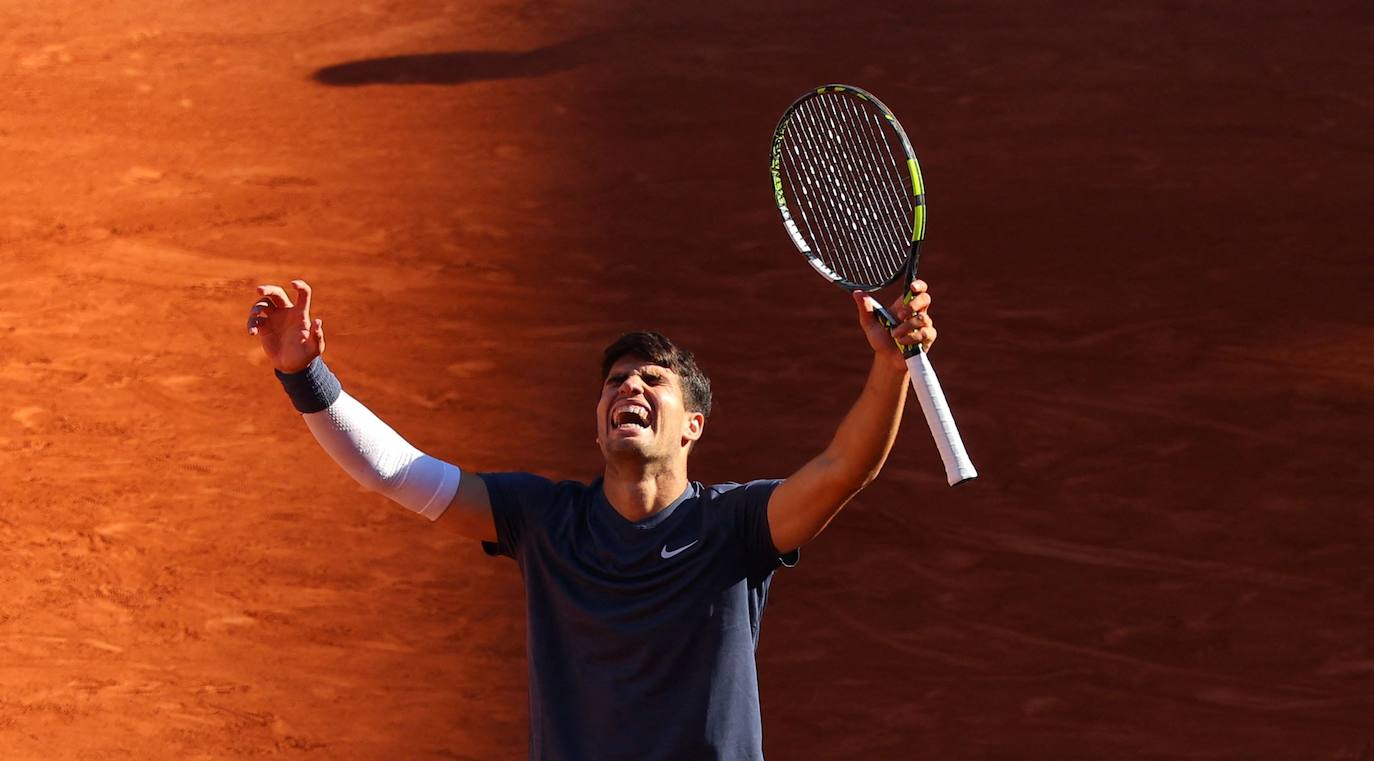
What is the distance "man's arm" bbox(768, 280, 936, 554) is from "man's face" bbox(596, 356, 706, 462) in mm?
289

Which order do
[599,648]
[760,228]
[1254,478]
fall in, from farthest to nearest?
[760,228] → [1254,478] → [599,648]

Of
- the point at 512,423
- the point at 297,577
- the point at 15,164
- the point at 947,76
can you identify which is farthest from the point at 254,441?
the point at 947,76

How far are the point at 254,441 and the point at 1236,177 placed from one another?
3.33 m

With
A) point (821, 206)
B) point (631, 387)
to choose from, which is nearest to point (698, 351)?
point (821, 206)

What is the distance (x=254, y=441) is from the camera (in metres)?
5.14

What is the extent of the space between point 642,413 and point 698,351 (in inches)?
92.8

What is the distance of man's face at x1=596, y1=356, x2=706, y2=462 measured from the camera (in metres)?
2.76

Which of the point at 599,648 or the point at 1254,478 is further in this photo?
the point at 1254,478

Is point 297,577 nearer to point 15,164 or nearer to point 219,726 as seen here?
point 219,726

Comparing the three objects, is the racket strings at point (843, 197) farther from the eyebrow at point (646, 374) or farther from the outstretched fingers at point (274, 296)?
the outstretched fingers at point (274, 296)

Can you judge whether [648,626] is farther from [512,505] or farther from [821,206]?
[821,206]

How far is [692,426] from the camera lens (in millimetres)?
2963

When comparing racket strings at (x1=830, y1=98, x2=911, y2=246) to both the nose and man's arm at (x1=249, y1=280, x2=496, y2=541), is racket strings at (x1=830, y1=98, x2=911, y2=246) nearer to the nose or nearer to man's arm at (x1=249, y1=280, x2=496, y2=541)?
the nose

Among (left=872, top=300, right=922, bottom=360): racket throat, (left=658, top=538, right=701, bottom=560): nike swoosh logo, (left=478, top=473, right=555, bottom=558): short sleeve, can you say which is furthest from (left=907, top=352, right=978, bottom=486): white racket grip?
(left=478, top=473, right=555, bottom=558): short sleeve
